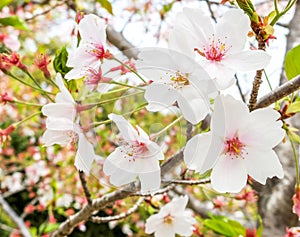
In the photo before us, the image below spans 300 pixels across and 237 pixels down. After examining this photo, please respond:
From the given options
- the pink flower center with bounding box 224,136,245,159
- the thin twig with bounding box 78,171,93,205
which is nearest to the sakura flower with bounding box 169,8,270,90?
the pink flower center with bounding box 224,136,245,159

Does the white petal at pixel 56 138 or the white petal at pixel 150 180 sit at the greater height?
the white petal at pixel 56 138

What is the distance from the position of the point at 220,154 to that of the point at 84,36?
10.9 inches

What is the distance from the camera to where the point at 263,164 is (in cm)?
59

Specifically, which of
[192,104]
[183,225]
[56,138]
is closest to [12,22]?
[56,138]

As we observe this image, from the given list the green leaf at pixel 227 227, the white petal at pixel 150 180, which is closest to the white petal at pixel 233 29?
the white petal at pixel 150 180

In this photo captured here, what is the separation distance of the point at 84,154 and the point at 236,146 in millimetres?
222

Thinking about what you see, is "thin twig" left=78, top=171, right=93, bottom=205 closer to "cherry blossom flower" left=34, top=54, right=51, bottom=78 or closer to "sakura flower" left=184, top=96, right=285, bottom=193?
"cherry blossom flower" left=34, top=54, right=51, bottom=78

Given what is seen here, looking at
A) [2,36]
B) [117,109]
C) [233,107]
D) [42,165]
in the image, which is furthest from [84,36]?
[42,165]

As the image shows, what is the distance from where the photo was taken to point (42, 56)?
841 millimetres

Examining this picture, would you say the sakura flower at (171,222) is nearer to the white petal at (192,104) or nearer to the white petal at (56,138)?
the white petal at (56,138)

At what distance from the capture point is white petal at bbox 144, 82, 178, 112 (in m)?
0.55

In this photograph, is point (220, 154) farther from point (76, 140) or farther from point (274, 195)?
point (274, 195)

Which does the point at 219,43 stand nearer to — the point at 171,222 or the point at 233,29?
the point at 233,29

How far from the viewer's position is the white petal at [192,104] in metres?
0.52
